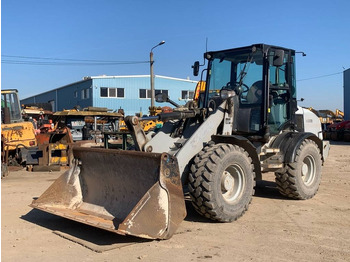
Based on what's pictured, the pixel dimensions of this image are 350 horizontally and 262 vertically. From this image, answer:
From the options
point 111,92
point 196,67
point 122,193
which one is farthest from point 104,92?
point 122,193

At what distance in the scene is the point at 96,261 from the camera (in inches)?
160

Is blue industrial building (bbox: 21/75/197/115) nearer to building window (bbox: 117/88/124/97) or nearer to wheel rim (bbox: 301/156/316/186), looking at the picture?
building window (bbox: 117/88/124/97)

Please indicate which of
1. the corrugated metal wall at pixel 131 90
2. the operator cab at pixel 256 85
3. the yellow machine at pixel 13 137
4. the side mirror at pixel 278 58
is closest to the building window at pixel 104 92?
the corrugated metal wall at pixel 131 90

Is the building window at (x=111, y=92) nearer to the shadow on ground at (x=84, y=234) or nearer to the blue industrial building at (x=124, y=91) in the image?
the blue industrial building at (x=124, y=91)

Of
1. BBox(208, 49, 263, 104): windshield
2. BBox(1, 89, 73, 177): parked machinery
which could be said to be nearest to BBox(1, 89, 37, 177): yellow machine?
BBox(1, 89, 73, 177): parked machinery

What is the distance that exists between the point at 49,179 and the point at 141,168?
6112 mm

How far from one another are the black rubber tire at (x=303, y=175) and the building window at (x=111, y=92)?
2924cm

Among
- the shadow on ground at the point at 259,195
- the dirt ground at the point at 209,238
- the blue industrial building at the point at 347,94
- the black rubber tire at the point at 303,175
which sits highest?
the blue industrial building at the point at 347,94

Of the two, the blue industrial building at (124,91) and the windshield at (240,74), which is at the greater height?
the blue industrial building at (124,91)

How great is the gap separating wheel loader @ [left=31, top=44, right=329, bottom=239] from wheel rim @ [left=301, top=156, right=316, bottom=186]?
0.02 metres

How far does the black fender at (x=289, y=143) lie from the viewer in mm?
6648

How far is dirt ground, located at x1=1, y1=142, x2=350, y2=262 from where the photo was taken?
4230 mm

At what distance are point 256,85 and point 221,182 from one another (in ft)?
6.98

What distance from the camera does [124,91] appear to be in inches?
1403
